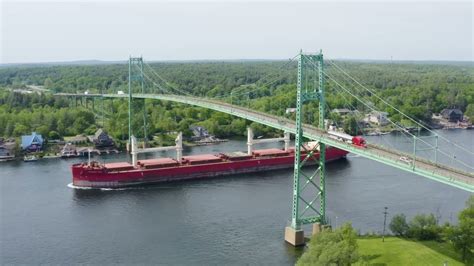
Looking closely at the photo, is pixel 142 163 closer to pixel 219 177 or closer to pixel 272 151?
pixel 219 177

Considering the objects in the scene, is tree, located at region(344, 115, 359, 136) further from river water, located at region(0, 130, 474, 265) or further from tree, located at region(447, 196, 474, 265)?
tree, located at region(447, 196, 474, 265)

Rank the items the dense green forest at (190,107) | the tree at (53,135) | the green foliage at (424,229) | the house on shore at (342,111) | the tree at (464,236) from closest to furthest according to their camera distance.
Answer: the tree at (464,236), the green foliage at (424,229), the tree at (53,135), the dense green forest at (190,107), the house on shore at (342,111)

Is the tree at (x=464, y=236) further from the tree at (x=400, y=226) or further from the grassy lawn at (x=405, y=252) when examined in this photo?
the tree at (x=400, y=226)

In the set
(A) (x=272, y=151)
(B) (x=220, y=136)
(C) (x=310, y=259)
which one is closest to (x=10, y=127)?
(B) (x=220, y=136)

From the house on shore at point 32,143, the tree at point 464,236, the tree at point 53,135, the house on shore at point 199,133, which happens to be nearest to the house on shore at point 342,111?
the house on shore at point 199,133

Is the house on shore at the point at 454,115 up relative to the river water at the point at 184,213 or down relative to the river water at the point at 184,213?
up
